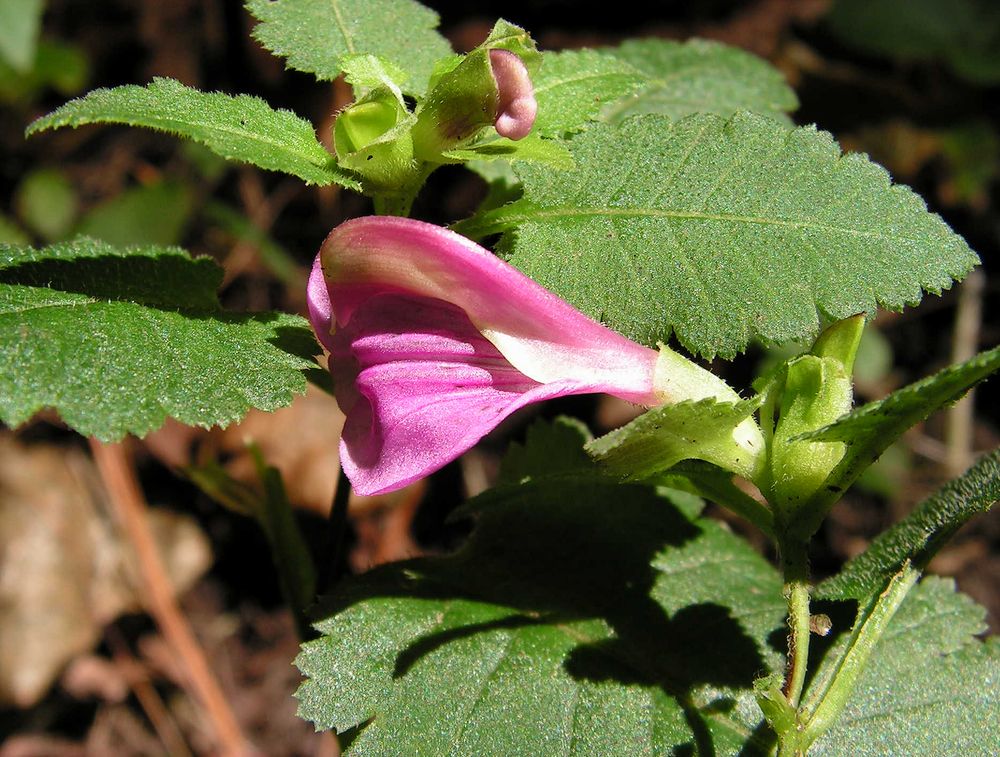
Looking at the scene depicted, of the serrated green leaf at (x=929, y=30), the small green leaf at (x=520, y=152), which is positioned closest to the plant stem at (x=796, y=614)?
the small green leaf at (x=520, y=152)

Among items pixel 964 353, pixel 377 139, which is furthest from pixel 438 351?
pixel 964 353

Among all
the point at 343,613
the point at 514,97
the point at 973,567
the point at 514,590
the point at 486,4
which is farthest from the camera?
the point at 486,4

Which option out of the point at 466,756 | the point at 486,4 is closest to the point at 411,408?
the point at 466,756

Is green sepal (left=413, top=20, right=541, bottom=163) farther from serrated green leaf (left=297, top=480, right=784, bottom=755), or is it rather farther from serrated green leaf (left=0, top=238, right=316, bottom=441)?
serrated green leaf (left=297, top=480, right=784, bottom=755)

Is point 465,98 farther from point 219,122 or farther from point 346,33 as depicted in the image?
point 346,33

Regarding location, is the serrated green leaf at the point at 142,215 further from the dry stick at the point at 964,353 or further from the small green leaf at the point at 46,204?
the dry stick at the point at 964,353

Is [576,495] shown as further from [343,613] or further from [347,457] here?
[347,457]
